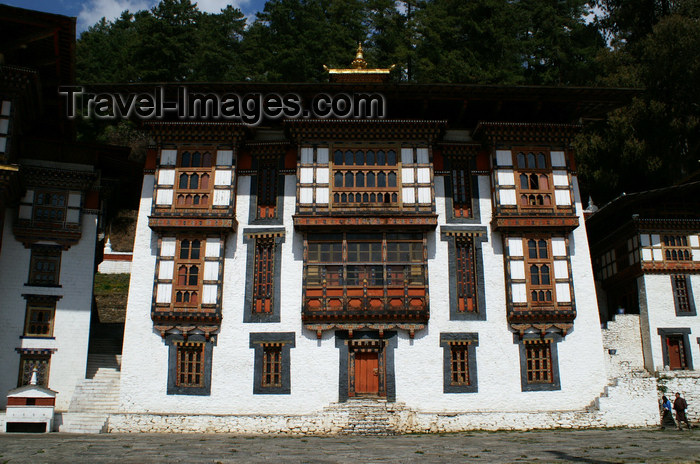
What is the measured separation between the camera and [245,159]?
26.4m

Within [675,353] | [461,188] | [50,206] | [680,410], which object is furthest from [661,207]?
[50,206]

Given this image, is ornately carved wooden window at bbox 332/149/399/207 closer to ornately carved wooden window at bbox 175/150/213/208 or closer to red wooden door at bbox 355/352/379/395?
ornately carved wooden window at bbox 175/150/213/208

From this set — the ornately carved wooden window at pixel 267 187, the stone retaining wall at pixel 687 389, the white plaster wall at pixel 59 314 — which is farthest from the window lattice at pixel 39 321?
the stone retaining wall at pixel 687 389

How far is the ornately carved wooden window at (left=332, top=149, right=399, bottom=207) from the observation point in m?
25.0

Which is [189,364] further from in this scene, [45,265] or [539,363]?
[539,363]

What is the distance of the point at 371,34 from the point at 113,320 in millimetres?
31446

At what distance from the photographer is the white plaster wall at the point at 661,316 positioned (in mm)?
27531

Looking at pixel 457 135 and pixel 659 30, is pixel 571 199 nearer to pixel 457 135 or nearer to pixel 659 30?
pixel 457 135

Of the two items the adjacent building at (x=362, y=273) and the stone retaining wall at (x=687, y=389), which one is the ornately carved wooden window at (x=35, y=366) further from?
the stone retaining wall at (x=687, y=389)

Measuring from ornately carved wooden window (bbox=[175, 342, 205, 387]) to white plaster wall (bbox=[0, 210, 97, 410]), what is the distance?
502 cm

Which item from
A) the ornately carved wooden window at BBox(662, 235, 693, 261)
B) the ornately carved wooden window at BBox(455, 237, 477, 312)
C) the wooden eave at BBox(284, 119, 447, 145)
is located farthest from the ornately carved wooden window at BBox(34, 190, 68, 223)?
the ornately carved wooden window at BBox(662, 235, 693, 261)

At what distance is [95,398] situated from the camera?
79.3 ft

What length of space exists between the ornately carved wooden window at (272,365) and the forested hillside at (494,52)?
2614 cm

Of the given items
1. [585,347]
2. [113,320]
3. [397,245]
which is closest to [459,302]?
[397,245]
